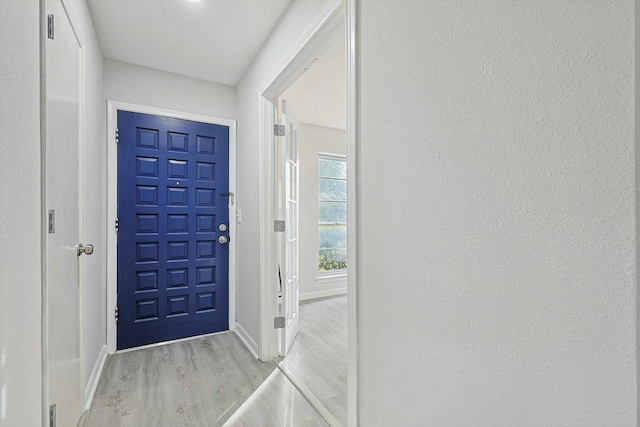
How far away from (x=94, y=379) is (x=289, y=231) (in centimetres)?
165

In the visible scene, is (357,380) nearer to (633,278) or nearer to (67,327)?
(633,278)

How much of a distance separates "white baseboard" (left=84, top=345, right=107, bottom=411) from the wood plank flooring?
46.3 inches

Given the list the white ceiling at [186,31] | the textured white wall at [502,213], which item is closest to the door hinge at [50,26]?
the white ceiling at [186,31]

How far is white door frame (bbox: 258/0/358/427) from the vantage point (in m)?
1.27

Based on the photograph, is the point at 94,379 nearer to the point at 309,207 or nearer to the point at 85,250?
the point at 85,250

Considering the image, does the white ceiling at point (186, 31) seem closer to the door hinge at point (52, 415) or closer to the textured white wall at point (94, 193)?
the textured white wall at point (94, 193)

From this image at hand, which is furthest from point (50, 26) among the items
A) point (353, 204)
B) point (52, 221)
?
point (353, 204)

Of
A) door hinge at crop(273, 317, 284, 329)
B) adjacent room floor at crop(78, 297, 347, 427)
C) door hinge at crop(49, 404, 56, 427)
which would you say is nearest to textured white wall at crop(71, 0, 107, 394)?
adjacent room floor at crop(78, 297, 347, 427)

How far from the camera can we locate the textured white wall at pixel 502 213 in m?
0.57

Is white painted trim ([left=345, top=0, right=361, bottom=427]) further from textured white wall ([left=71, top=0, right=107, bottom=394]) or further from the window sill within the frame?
the window sill

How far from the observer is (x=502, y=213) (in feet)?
2.45

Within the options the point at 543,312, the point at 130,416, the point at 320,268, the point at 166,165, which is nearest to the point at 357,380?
the point at 543,312

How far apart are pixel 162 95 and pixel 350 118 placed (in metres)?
2.23

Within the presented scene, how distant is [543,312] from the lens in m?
0.67
